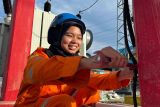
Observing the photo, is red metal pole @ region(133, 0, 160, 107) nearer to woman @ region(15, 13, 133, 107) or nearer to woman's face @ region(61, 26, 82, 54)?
woman @ region(15, 13, 133, 107)

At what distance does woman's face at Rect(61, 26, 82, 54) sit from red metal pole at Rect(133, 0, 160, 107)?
0.67m

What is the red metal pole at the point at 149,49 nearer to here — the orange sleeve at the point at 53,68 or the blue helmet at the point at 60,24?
the orange sleeve at the point at 53,68

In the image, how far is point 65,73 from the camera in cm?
138

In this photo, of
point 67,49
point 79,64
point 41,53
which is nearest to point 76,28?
point 67,49

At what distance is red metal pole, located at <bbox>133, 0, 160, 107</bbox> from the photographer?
1219mm

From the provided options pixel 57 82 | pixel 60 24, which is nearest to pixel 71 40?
pixel 60 24

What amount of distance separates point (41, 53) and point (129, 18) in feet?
2.03

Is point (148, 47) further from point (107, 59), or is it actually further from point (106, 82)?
point (106, 82)

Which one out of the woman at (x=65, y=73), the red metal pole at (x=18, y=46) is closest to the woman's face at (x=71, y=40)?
the woman at (x=65, y=73)

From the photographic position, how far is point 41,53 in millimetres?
1829

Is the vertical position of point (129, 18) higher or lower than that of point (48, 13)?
lower

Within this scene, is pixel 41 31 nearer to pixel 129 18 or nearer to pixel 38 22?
pixel 38 22

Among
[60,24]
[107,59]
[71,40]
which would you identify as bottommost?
[107,59]

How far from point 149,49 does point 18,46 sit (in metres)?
2.61
